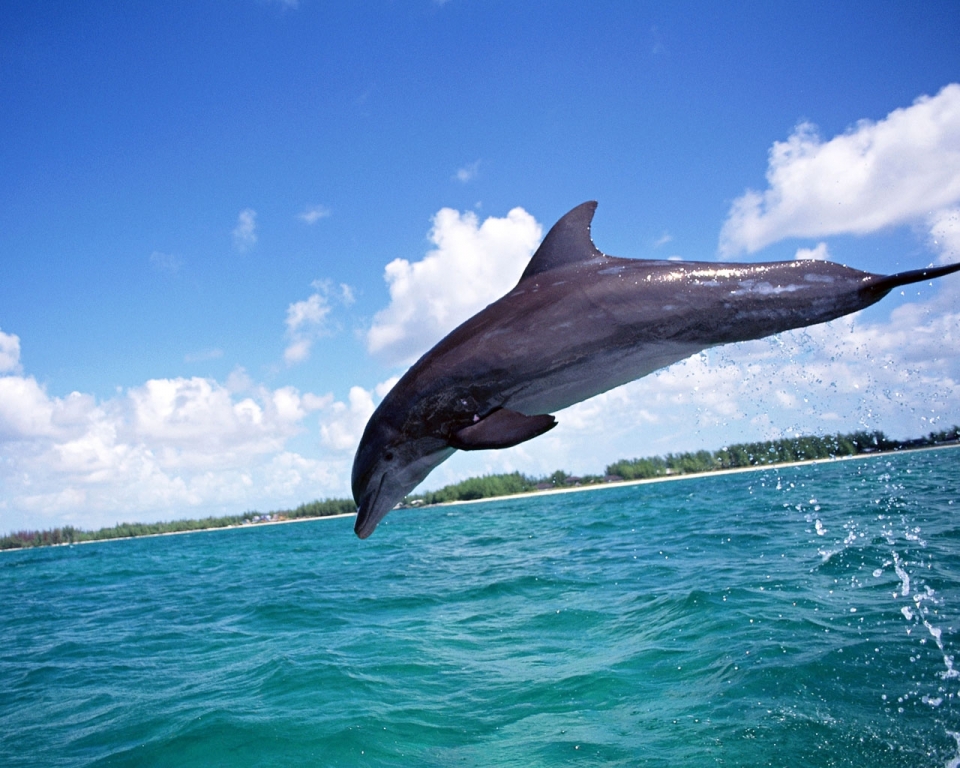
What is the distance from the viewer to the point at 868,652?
25.0 ft

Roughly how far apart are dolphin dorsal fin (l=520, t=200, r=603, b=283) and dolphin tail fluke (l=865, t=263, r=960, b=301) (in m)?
1.35

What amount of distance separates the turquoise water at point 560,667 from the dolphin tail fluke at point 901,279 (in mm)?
4336

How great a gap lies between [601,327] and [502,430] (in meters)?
0.72

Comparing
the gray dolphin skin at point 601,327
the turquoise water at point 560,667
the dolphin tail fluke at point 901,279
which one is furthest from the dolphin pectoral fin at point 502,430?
the turquoise water at point 560,667

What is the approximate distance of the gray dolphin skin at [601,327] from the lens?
326 cm

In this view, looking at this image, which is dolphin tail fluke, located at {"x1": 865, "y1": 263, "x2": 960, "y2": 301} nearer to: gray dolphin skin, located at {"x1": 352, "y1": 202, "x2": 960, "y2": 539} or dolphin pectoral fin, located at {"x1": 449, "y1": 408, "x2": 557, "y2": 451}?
gray dolphin skin, located at {"x1": 352, "y1": 202, "x2": 960, "y2": 539}

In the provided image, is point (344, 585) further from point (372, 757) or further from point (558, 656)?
A: point (372, 757)

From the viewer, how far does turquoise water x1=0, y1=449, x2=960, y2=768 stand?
257 inches

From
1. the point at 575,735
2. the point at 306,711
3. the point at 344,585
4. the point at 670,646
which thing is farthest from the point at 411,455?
the point at 344,585

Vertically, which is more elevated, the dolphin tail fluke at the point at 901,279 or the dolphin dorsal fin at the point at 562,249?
the dolphin dorsal fin at the point at 562,249

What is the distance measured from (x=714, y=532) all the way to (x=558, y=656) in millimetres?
11198

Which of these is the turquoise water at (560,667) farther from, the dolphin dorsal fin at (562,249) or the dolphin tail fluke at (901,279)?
the dolphin dorsal fin at (562,249)


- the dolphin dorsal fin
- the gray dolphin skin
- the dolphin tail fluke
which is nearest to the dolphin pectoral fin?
the gray dolphin skin

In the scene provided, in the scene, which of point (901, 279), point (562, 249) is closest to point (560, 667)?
point (562, 249)
